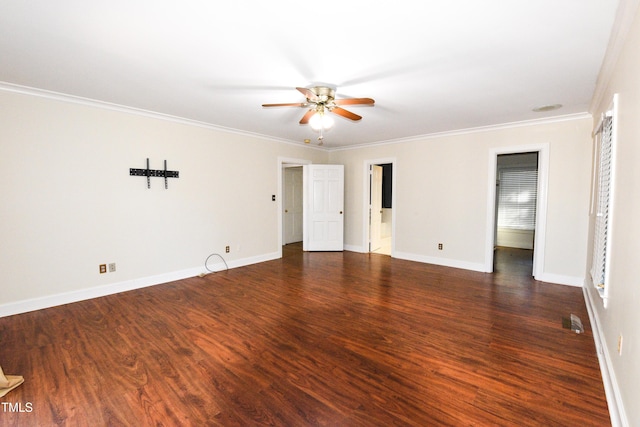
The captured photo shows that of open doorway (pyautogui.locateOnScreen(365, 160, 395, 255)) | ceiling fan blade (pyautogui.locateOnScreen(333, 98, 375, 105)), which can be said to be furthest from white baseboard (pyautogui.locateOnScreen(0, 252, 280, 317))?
ceiling fan blade (pyautogui.locateOnScreen(333, 98, 375, 105))

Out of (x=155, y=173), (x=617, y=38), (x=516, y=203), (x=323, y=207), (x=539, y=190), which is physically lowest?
(x=323, y=207)

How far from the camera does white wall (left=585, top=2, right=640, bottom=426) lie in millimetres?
1523

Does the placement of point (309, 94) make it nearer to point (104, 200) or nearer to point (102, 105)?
point (102, 105)

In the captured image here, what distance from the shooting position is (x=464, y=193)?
5137 mm

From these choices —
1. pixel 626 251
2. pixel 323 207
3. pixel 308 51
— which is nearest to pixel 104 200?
pixel 308 51

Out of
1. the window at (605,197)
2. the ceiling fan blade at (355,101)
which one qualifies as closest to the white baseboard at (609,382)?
the window at (605,197)

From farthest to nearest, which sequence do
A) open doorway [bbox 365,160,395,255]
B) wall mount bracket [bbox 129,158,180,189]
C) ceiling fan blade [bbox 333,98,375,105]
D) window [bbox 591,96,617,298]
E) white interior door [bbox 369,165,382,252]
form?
white interior door [bbox 369,165,382,252] < open doorway [bbox 365,160,395,255] < wall mount bracket [bbox 129,158,180,189] < ceiling fan blade [bbox 333,98,375,105] < window [bbox 591,96,617,298]

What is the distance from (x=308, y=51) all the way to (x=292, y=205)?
5.50m

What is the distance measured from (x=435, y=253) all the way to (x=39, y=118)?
238 inches

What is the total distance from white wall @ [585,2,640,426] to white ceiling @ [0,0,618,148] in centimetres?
39

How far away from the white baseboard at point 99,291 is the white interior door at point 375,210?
307 centimetres

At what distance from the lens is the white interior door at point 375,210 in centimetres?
662

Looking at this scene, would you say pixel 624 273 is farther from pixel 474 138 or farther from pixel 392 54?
pixel 474 138

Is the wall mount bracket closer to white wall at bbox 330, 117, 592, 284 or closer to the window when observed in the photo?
white wall at bbox 330, 117, 592, 284
